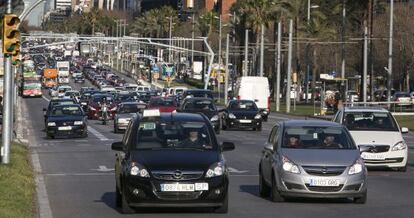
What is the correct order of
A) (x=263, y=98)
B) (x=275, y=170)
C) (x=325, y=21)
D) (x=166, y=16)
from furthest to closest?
(x=166, y=16)
(x=325, y=21)
(x=263, y=98)
(x=275, y=170)

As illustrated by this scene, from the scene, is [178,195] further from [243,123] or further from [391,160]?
[243,123]

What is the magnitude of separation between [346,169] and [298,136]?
5.22 feet

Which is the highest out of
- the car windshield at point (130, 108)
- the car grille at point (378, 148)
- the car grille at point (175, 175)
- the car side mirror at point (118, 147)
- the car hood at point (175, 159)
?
the car side mirror at point (118, 147)

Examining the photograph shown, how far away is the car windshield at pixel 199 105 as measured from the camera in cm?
5075

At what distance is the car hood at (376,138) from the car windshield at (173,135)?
30.7ft

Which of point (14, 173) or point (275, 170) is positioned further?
point (14, 173)

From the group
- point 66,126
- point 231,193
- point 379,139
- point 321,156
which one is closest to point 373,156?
point 379,139

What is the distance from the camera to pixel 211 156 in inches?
648

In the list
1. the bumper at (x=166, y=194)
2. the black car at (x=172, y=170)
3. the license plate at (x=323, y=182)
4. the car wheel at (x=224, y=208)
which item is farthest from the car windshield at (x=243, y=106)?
the bumper at (x=166, y=194)

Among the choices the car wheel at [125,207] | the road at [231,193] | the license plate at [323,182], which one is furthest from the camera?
the license plate at [323,182]

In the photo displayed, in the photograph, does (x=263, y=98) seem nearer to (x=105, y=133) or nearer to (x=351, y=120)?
(x=105, y=133)

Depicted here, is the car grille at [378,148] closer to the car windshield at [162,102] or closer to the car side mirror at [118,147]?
the car side mirror at [118,147]

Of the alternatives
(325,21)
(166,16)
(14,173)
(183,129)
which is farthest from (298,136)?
(166,16)

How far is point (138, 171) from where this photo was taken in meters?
16.2
